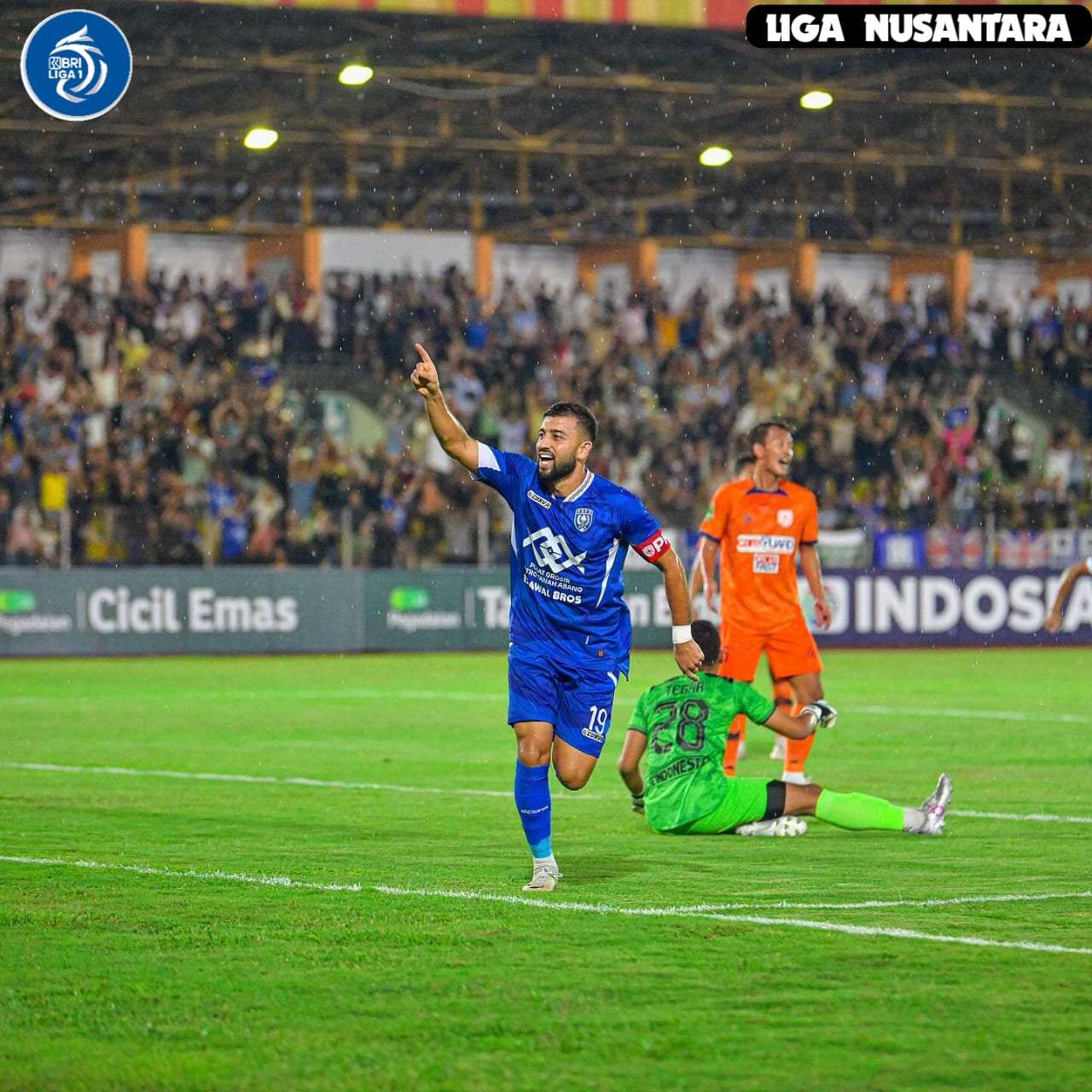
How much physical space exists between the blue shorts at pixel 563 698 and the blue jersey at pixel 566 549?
0.05 metres

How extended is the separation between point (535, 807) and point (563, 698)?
0.51m

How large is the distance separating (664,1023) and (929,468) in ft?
96.6

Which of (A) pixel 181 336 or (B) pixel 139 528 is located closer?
(B) pixel 139 528

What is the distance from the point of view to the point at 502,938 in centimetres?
732

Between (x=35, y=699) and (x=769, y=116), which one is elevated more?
(x=769, y=116)

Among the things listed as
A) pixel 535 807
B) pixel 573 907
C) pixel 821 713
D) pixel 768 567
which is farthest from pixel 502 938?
pixel 768 567

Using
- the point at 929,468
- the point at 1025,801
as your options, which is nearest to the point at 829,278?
the point at 929,468

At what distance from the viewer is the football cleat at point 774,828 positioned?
10.3 metres

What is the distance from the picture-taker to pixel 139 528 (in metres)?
28.0

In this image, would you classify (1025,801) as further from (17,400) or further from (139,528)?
(17,400)

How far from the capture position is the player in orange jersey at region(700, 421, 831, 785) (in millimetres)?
13094

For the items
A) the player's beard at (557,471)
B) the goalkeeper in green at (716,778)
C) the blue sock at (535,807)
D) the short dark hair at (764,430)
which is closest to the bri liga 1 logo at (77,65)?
the short dark hair at (764,430)

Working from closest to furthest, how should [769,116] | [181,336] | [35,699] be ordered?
[35,699]
[181,336]
[769,116]

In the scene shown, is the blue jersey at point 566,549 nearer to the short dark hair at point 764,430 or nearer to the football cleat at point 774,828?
the football cleat at point 774,828
